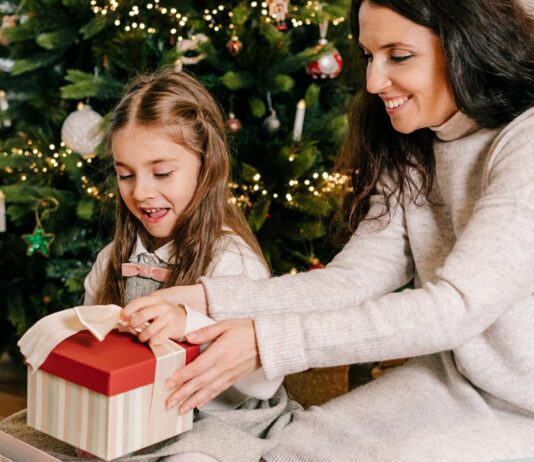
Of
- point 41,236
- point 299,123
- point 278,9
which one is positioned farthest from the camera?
point 41,236

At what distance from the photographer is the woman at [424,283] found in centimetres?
106

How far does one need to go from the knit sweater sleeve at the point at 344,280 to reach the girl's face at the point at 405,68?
8.0 inches

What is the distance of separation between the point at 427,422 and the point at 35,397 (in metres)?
0.59

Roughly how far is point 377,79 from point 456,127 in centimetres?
16

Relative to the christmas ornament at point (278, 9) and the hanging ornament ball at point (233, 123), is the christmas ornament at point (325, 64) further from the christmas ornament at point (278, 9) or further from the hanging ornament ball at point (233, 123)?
the hanging ornament ball at point (233, 123)

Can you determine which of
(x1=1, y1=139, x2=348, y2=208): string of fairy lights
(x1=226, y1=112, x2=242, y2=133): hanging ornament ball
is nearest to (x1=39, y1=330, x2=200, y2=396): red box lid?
(x1=1, y1=139, x2=348, y2=208): string of fairy lights

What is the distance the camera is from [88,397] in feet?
3.20

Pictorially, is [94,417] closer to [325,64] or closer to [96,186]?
[96,186]

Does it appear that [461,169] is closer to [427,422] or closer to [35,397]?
[427,422]

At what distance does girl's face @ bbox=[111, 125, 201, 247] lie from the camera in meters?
1.47

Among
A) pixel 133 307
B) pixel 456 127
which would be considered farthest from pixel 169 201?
pixel 456 127

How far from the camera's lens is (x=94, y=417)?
969mm

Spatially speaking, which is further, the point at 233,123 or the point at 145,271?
the point at 233,123

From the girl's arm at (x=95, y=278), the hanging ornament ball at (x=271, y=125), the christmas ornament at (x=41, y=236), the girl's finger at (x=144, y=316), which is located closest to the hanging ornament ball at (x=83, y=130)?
the christmas ornament at (x=41, y=236)
